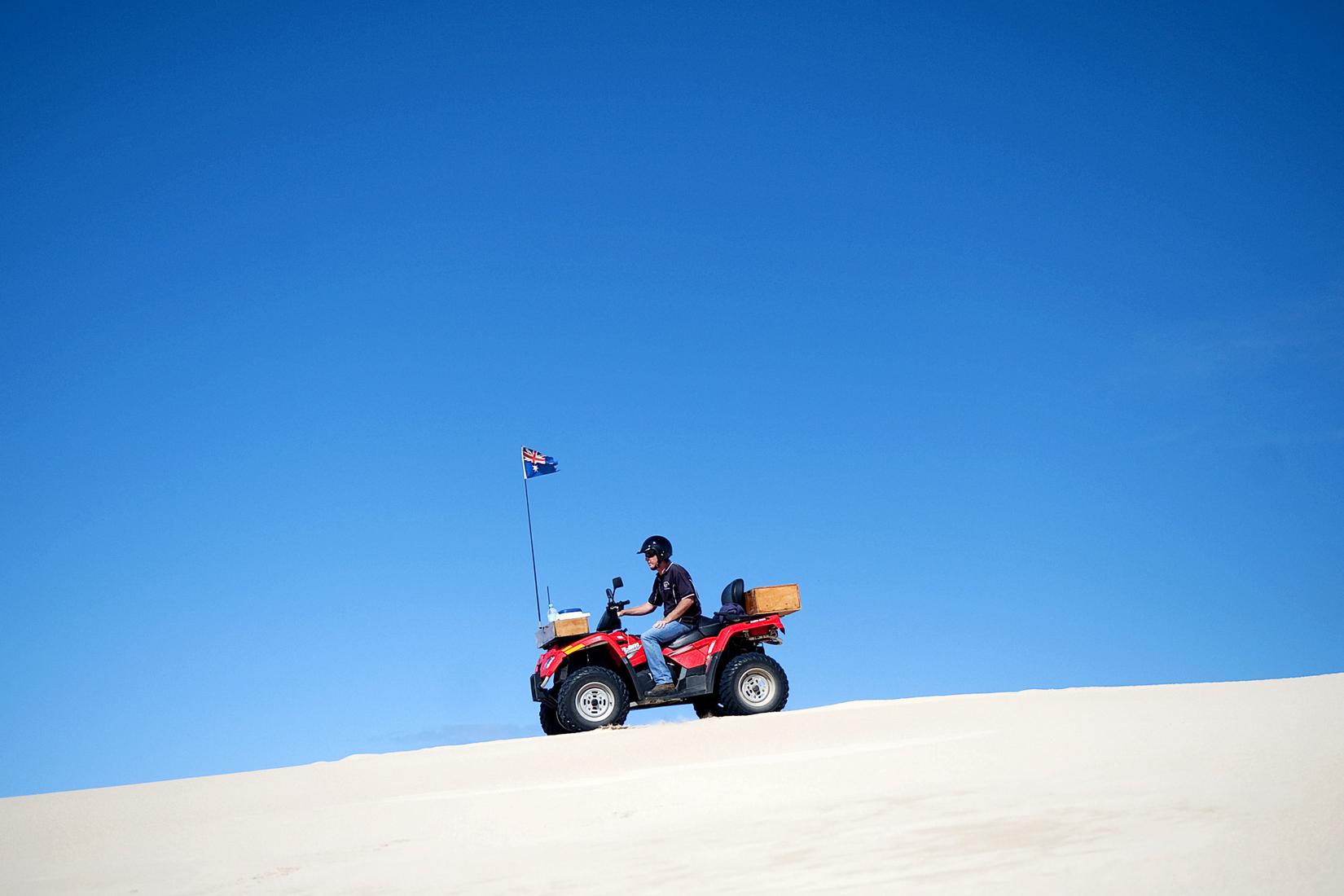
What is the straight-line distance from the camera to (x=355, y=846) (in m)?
6.99

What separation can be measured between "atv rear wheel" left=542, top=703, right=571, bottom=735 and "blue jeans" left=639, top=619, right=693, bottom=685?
127 cm

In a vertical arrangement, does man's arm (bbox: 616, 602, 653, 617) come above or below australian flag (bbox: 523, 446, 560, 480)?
below

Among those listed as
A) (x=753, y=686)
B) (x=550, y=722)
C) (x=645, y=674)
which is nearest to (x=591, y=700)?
(x=645, y=674)

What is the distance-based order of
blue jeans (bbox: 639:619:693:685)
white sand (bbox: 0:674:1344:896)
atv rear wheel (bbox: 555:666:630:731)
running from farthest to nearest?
blue jeans (bbox: 639:619:693:685) < atv rear wheel (bbox: 555:666:630:731) < white sand (bbox: 0:674:1344:896)

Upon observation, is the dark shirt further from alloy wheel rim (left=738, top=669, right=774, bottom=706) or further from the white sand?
the white sand

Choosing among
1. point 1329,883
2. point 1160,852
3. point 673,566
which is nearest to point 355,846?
point 1160,852

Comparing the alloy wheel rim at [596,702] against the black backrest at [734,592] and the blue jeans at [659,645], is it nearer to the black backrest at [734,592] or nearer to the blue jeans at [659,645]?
the blue jeans at [659,645]

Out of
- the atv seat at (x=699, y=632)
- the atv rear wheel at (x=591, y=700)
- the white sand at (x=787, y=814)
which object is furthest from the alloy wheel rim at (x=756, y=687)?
the white sand at (x=787, y=814)

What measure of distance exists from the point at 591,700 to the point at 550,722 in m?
0.98

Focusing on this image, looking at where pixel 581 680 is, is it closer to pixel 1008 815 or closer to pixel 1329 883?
pixel 1008 815

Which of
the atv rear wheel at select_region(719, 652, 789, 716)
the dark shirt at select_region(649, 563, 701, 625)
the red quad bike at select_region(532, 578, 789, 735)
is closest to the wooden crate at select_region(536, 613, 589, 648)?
the red quad bike at select_region(532, 578, 789, 735)

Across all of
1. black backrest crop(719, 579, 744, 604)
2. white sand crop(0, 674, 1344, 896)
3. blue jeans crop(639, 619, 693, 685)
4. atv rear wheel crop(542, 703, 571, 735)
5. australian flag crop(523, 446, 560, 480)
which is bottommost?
white sand crop(0, 674, 1344, 896)

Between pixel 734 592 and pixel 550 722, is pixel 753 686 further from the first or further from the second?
pixel 550 722

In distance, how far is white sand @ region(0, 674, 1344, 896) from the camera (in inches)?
196
